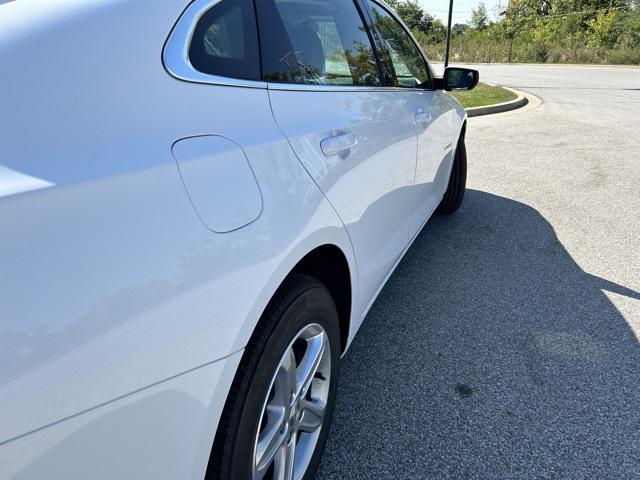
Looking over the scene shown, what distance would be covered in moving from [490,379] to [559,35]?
4599 centimetres

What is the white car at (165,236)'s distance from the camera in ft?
2.74

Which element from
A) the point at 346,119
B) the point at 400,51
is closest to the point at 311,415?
the point at 346,119

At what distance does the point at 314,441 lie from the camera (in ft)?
5.84

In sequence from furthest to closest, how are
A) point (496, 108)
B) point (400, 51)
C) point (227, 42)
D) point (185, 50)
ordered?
point (496, 108) → point (400, 51) → point (227, 42) → point (185, 50)

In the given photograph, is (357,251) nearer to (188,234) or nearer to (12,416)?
(188,234)

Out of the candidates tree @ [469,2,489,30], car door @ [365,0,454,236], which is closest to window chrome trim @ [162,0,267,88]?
car door @ [365,0,454,236]

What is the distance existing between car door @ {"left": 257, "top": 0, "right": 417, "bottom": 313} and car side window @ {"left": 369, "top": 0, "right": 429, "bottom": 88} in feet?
0.92

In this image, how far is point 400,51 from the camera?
9.94 feet

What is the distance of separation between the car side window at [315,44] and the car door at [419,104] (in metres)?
0.25

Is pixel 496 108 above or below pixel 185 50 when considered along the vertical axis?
below

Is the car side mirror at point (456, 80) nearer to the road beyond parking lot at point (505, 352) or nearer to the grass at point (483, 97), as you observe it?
the road beyond parking lot at point (505, 352)

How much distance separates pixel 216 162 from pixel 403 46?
7.81ft

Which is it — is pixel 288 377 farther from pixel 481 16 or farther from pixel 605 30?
pixel 481 16

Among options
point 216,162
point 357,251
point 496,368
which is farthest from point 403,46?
point 216,162
